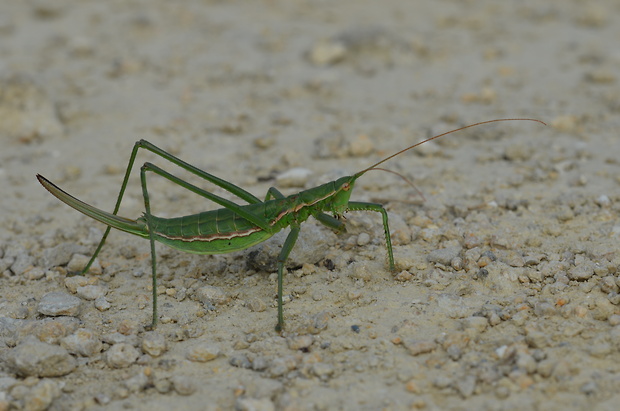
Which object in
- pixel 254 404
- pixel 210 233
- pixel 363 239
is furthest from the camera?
pixel 363 239

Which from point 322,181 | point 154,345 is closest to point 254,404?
point 154,345

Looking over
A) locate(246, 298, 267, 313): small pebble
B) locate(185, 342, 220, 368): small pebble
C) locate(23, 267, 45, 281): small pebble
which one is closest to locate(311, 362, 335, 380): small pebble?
locate(185, 342, 220, 368): small pebble

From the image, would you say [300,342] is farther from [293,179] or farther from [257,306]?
[293,179]

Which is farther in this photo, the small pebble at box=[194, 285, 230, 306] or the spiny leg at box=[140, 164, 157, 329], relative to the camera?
the small pebble at box=[194, 285, 230, 306]

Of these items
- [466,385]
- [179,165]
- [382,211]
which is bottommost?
[466,385]

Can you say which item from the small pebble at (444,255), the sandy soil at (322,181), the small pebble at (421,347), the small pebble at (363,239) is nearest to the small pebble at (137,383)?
the sandy soil at (322,181)

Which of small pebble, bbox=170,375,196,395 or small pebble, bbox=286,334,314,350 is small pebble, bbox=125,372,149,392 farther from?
small pebble, bbox=286,334,314,350

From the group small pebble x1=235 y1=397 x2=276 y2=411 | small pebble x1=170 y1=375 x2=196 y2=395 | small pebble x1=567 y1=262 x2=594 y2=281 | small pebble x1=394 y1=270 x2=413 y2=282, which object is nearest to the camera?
small pebble x1=235 y1=397 x2=276 y2=411
